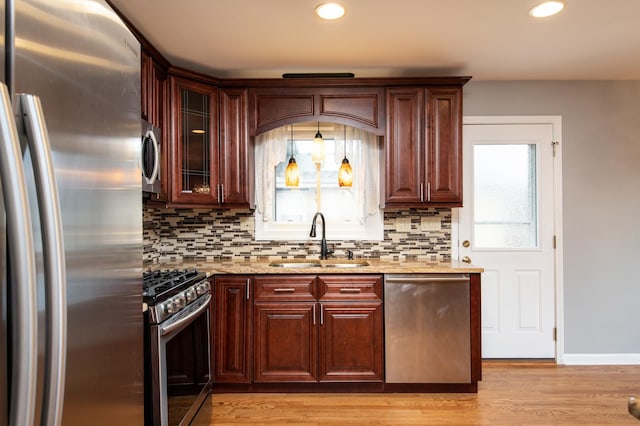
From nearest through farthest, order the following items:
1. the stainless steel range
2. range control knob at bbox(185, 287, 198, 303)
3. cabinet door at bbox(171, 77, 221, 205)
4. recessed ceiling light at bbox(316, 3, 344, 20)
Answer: the stainless steel range, range control knob at bbox(185, 287, 198, 303), recessed ceiling light at bbox(316, 3, 344, 20), cabinet door at bbox(171, 77, 221, 205)

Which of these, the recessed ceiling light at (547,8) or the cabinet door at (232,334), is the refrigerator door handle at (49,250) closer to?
the cabinet door at (232,334)

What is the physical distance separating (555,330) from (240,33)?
11.1 ft

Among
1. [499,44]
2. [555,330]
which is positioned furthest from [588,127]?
[555,330]

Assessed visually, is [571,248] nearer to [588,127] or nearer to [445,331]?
[588,127]

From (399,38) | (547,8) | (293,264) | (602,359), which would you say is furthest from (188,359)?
(602,359)

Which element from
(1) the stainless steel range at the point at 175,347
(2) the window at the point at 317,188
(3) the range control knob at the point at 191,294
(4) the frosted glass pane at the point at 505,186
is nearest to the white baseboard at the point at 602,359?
(4) the frosted glass pane at the point at 505,186

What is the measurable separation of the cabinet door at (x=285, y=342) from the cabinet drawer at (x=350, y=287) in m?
0.14

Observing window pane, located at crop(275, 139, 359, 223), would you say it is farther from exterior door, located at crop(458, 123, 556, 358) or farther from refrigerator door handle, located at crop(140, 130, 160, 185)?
refrigerator door handle, located at crop(140, 130, 160, 185)

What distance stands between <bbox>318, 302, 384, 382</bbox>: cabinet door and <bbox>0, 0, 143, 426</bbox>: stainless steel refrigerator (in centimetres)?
170

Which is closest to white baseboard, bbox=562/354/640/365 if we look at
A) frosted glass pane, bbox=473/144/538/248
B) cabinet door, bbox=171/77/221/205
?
frosted glass pane, bbox=473/144/538/248

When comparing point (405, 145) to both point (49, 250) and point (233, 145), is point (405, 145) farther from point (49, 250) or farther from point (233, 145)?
point (49, 250)

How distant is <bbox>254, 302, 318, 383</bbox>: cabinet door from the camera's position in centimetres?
272

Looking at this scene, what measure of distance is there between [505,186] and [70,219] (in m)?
3.36

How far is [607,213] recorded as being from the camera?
132 inches
